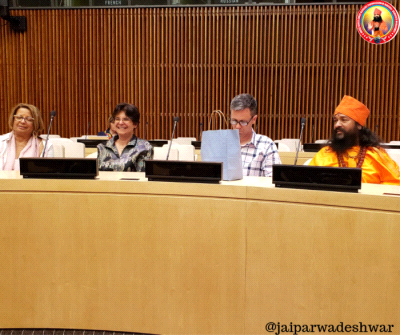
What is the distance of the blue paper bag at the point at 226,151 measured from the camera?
196 cm

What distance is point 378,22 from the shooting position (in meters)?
7.56

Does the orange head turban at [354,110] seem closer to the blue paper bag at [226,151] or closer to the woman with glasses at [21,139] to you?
the blue paper bag at [226,151]

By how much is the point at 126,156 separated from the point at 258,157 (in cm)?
101

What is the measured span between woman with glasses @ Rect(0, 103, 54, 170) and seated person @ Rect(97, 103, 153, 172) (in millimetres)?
543

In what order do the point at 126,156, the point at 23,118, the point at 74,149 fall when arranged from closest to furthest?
the point at 126,156 → the point at 23,118 → the point at 74,149

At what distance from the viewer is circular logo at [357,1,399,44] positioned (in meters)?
7.34

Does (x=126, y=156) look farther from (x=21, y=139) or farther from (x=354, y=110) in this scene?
(x=354, y=110)

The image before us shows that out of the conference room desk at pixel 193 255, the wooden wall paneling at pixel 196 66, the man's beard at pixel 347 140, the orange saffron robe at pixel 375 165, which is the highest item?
the wooden wall paneling at pixel 196 66

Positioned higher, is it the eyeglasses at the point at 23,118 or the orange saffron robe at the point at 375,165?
the eyeglasses at the point at 23,118

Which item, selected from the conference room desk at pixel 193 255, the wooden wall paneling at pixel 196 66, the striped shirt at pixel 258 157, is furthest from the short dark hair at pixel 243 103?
the wooden wall paneling at pixel 196 66

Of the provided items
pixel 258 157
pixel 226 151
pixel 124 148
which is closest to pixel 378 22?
pixel 258 157

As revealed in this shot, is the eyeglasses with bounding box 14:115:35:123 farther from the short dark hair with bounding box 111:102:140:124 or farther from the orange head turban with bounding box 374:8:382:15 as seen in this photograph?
the orange head turban with bounding box 374:8:382:15

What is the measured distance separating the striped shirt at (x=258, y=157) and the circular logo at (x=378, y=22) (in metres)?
5.80

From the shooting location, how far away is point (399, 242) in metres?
1.53
